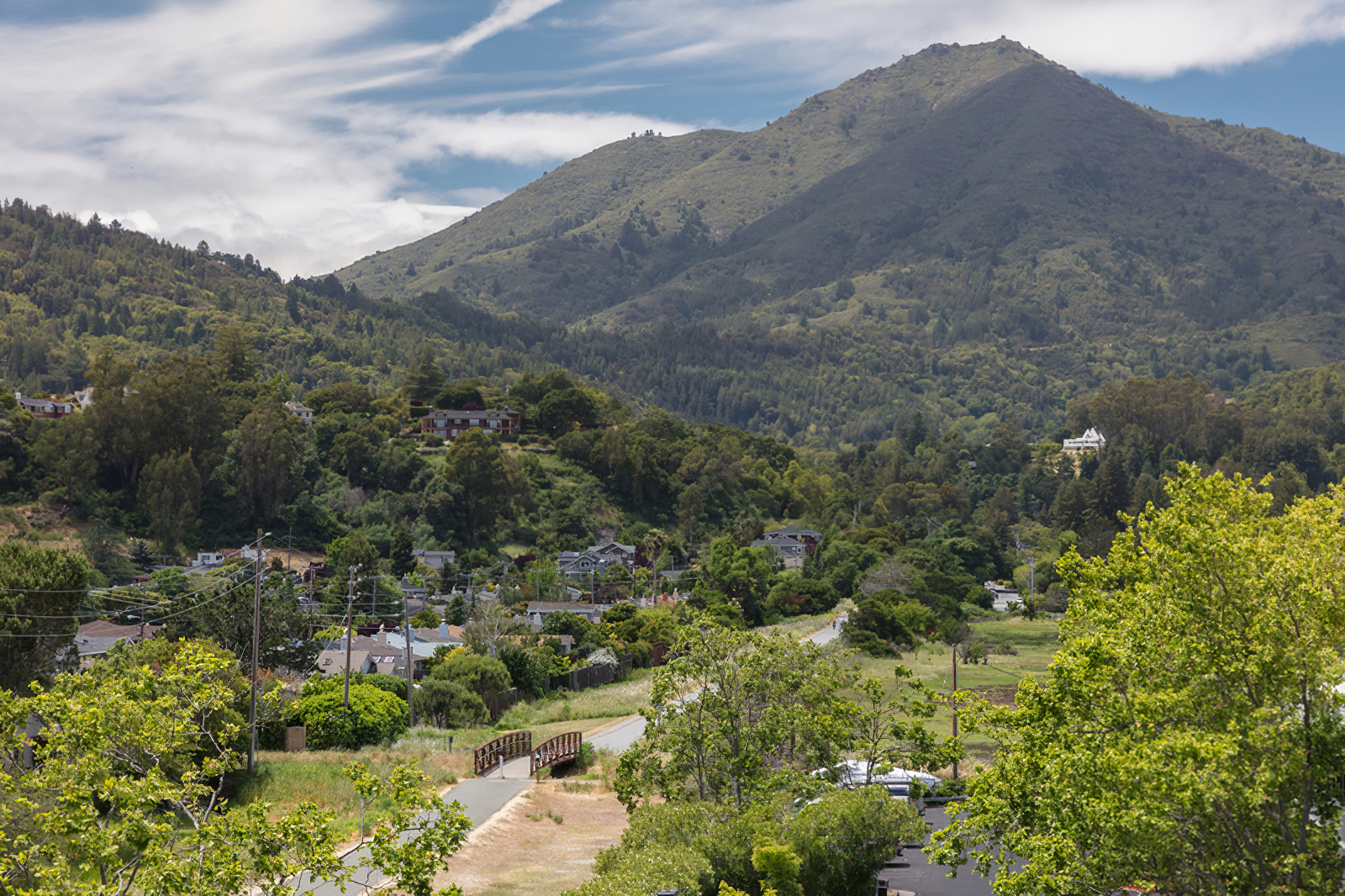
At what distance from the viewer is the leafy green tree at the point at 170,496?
9062 cm

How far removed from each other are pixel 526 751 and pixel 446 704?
7822mm

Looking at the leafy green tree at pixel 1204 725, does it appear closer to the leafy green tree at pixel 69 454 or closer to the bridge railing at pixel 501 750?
the bridge railing at pixel 501 750

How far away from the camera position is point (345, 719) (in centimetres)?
4131

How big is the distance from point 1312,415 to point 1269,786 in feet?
632

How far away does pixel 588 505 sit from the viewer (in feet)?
378

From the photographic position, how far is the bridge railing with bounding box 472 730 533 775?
132 ft

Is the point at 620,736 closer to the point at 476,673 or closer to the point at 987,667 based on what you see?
the point at 476,673

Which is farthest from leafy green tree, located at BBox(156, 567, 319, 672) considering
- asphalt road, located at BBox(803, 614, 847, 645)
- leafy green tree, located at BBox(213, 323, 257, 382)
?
leafy green tree, located at BBox(213, 323, 257, 382)

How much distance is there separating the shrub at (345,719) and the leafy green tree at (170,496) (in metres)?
53.3

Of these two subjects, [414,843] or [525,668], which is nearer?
[414,843]

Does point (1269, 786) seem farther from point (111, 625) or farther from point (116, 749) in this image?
point (111, 625)

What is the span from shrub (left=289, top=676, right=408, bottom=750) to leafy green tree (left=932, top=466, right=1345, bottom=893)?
29.2 m

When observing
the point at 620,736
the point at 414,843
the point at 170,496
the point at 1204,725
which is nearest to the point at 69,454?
the point at 170,496

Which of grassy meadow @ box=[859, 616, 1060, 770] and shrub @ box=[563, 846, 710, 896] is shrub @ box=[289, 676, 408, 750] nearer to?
grassy meadow @ box=[859, 616, 1060, 770]
